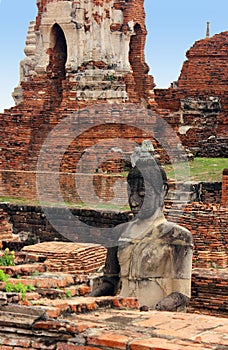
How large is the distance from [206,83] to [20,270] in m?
18.6

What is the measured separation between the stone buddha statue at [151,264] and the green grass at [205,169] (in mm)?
8796

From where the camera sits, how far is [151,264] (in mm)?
5652

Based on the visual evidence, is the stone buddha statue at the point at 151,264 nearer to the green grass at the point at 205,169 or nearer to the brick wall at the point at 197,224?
the brick wall at the point at 197,224

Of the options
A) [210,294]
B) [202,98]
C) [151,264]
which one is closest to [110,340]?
[151,264]

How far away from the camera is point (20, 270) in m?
5.34

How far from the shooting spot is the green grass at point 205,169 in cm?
1484

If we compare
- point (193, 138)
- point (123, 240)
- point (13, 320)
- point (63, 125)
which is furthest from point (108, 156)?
point (13, 320)

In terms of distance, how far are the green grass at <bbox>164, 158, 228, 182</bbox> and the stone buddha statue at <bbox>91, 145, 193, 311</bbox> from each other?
880cm

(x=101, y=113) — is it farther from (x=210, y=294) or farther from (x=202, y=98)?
(x=210, y=294)

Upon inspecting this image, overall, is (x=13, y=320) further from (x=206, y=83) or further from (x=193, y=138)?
(x=206, y=83)

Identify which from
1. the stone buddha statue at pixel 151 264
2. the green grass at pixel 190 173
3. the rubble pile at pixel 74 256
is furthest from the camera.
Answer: the green grass at pixel 190 173

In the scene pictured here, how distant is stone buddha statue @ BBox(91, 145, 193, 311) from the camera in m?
5.64

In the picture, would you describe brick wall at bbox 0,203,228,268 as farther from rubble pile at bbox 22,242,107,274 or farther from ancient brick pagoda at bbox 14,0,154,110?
ancient brick pagoda at bbox 14,0,154,110

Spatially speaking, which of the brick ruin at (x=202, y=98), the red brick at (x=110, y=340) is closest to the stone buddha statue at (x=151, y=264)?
the red brick at (x=110, y=340)
